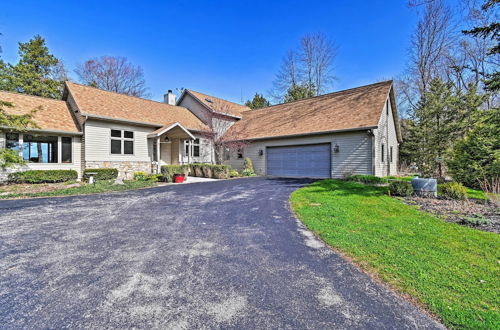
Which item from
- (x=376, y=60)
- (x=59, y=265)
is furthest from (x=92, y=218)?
(x=376, y=60)

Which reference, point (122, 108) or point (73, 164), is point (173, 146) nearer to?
point (122, 108)

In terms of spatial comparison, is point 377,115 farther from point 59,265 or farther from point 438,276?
point 59,265

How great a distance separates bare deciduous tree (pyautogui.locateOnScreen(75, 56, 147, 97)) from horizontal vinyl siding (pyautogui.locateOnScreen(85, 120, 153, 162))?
56.4 feet

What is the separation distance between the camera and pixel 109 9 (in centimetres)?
1227

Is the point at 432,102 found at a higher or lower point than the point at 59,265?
higher

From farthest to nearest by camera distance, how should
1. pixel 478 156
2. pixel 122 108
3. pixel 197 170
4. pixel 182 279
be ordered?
pixel 197 170 < pixel 122 108 < pixel 478 156 < pixel 182 279

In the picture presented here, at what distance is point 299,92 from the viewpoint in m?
28.2

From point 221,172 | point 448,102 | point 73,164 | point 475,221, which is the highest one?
point 448,102

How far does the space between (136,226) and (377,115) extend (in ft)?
41.8

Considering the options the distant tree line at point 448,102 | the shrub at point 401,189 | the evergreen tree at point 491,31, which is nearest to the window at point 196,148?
the shrub at point 401,189

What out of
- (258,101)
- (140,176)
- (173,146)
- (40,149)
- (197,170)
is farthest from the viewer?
(258,101)

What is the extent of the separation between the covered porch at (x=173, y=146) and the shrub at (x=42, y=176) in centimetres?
443

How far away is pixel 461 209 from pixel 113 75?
32.8 m

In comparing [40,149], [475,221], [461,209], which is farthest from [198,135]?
[475,221]
